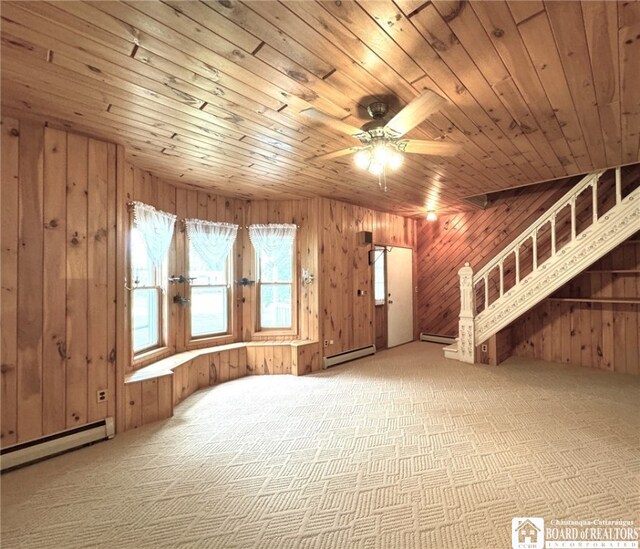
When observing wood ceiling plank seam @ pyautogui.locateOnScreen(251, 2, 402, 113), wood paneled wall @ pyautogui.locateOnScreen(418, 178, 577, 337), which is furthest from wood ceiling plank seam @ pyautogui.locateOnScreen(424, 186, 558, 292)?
wood ceiling plank seam @ pyautogui.locateOnScreen(251, 2, 402, 113)

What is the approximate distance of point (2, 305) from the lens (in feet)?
6.89

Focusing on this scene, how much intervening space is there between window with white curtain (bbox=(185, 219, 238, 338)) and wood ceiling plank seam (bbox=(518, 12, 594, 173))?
3513 mm

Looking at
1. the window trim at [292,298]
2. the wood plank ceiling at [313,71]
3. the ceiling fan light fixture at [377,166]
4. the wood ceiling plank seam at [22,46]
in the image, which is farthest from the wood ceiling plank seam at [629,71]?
the window trim at [292,298]

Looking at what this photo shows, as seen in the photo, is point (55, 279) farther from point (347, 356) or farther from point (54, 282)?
point (347, 356)

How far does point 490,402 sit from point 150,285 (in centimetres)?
392

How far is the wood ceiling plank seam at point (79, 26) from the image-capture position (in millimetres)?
1277

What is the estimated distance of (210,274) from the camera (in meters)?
4.07

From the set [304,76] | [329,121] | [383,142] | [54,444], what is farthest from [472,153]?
[54,444]

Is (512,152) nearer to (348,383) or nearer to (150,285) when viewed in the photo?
(348,383)

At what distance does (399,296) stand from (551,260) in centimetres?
255

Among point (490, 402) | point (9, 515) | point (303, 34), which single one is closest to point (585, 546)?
point (490, 402)

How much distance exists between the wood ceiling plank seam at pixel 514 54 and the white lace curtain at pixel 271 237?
9.90 feet

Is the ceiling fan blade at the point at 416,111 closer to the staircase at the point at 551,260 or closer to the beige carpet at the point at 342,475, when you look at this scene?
the beige carpet at the point at 342,475

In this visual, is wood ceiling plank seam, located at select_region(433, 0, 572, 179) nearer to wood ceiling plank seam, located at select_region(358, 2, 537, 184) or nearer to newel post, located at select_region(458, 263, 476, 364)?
wood ceiling plank seam, located at select_region(358, 2, 537, 184)
